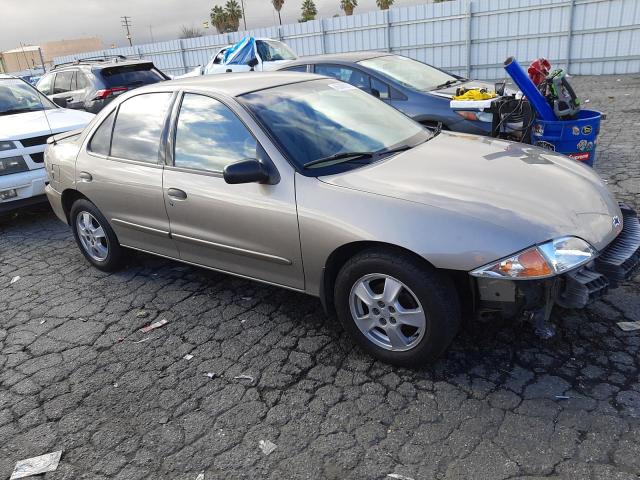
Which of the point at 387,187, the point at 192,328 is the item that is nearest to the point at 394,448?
the point at 387,187

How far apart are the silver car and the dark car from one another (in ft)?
8.33

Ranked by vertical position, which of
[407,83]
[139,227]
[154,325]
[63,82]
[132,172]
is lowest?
[154,325]

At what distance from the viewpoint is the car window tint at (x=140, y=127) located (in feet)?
12.9

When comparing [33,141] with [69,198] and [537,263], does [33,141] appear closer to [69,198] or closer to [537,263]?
[69,198]

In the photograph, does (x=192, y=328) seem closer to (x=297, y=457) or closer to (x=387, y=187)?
(x=297, y=457)

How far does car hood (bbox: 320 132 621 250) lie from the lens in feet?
8.88

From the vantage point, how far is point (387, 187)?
2963mm

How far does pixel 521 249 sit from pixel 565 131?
3.00 meters

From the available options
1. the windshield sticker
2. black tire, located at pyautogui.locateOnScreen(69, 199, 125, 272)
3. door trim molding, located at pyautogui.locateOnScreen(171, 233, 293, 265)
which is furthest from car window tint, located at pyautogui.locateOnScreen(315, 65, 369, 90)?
door trim molding, located at pyautogui.locateOnScreen(171, 233, 293, 265)

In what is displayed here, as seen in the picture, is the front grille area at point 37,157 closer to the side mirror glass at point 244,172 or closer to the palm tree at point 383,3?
the side mirror glass at point 244,172

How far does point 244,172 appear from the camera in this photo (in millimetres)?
3100

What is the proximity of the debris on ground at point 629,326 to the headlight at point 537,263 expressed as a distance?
89 cm

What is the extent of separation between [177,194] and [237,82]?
3.09 ft

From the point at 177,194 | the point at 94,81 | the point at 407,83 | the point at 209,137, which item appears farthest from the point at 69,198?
the point at 94,81
